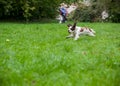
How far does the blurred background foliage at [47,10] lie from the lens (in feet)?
71.4

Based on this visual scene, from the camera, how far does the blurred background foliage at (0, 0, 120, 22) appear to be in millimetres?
21766

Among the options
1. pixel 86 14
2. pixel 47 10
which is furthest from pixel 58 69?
pixel 86 14

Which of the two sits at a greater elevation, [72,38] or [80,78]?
[80,78]

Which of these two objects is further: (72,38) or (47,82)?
(72,38)

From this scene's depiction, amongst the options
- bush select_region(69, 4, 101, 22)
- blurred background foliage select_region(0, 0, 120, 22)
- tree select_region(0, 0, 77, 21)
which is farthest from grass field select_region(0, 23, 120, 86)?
bush select_region(69, 4, 101, 22)

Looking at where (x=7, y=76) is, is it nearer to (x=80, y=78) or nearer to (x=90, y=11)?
(x=80, y=78)

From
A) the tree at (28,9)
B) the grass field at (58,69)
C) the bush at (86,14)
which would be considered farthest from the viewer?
the bush at (86,14)

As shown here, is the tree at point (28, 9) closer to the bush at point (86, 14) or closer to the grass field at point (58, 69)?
the bush at point (86, 14)

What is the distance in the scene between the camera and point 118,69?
5.74 metres

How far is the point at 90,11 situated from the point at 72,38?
58.7 ft

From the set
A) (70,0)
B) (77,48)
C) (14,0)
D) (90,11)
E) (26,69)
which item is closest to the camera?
(26,69)

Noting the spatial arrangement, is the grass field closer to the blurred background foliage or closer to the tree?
the blurred background foliage

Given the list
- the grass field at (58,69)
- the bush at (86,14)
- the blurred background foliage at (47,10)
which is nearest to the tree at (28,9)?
the blurred background foliage at (47,10)

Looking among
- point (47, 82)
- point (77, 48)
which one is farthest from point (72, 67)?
point (77, 48)
